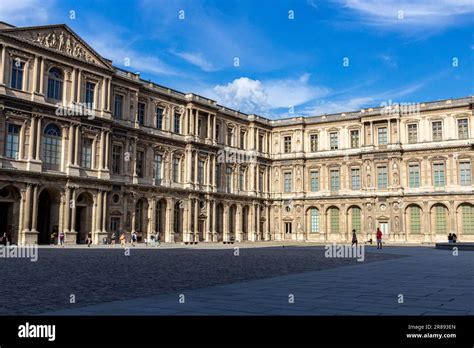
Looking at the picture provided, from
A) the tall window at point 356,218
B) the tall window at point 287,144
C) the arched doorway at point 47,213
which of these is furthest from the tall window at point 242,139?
the arched doorway at point 47,213

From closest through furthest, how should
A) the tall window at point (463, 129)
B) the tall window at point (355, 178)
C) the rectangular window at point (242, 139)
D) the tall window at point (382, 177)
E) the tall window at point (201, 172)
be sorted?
the tall window at point (463, 129), the tall window at point (201, 172), the tall window at point (382, 177), the tall window at point (355, 178), the rectangular window at point (242, 139)

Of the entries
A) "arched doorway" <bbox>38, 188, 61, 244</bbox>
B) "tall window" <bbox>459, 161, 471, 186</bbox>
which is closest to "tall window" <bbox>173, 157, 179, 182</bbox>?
"arched doorway" <bbox>38, 188, 61, 244</bbox>

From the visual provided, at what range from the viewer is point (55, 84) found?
37938mm

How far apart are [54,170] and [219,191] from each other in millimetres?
19786

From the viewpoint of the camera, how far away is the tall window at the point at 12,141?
1367 inches

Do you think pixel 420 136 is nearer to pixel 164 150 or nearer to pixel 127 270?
pixel 164 150

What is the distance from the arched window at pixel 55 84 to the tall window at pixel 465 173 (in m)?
38.3

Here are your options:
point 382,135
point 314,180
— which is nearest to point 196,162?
point 314,180

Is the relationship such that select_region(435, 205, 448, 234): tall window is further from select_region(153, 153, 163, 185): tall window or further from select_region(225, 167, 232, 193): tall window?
select_region(153, 153, 163, 185): tall window

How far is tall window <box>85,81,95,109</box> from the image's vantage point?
40.0 m

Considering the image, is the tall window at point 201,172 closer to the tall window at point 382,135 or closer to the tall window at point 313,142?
the tall window at point 313,142

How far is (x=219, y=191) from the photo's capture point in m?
53.0

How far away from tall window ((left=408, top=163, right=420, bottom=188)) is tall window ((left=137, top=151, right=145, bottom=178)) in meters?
27.7
